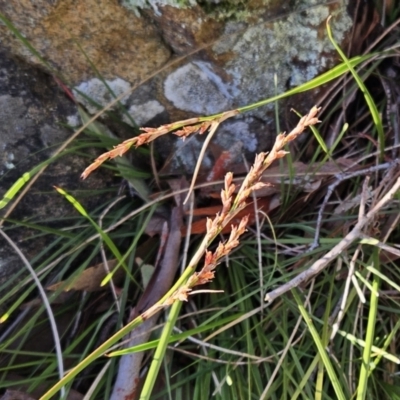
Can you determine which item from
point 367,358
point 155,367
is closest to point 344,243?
point 367,358

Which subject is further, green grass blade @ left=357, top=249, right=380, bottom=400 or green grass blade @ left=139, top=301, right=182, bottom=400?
green grass blade @ left=357, top=249, right=380, bottom=400

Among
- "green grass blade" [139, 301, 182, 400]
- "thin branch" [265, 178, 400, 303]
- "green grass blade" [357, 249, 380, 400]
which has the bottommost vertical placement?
"green grass blade" [357, 249, 380, 400]

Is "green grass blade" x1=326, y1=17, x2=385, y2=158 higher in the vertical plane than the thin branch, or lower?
higher

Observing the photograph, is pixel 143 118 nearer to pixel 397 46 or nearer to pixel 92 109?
pixel 92 109

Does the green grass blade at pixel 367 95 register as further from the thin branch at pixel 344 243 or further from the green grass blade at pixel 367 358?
the green grass blade at pixel 367 358

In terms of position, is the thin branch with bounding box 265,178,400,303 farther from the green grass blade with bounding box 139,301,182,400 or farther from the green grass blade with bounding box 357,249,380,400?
the green grass blade with bounding box 139,301,182,400

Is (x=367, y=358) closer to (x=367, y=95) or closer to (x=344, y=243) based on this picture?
(x=344, y=243)

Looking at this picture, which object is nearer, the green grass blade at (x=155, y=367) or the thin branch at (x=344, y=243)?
the green grass blade at (x=155, y=367)

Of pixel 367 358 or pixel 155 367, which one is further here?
pixel 367 358

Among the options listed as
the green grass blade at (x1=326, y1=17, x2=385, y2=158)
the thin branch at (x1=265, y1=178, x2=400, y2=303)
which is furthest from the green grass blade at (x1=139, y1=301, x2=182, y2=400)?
the green grass blade at (x1=326, y1=17, x2=385, y2=158)

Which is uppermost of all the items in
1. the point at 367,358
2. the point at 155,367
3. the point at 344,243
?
the point at 155,367

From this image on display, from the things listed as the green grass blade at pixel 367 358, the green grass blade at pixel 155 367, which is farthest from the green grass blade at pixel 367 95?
the green grass blade at pixel 155 367

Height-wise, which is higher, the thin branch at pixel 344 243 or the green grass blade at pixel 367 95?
the green grass blade at pixel 367 95
